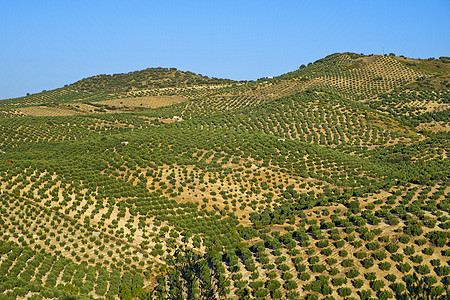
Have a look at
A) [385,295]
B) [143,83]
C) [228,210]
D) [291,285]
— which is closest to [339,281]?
[385,295]

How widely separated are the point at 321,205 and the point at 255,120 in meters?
51.1

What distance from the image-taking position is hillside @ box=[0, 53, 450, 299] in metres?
30.0

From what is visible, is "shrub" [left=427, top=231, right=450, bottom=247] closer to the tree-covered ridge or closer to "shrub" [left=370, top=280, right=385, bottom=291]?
"shrub" [left=370, top=280, right=385, bottom=291]

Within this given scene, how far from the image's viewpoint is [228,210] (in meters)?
47.4

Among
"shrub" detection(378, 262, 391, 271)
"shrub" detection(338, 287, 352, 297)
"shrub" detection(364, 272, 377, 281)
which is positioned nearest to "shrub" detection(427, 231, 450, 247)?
"shrub" detection(378, 262, 391, 271)

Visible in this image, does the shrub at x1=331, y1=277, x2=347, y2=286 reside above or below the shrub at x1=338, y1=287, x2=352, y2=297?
above

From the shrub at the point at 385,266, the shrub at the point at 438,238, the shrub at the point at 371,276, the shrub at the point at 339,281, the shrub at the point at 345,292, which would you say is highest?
the shrub at the point at 438,238

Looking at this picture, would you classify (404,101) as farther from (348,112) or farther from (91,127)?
(91,127)

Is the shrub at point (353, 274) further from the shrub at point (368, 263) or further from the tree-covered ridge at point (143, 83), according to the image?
the tree-covered ridge at point (143, 83)

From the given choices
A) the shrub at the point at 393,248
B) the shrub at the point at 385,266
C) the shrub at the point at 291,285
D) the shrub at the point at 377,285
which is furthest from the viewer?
the shrub at the point at 393,248

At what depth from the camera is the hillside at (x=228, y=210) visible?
30000 mm

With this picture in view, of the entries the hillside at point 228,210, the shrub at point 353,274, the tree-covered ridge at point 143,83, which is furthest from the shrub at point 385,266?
the tree-covered ridge at point 143,83

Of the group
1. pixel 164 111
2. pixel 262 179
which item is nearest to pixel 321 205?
pixel 262 179

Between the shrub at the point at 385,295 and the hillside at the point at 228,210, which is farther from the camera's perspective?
the hillside at the point at 228,210
